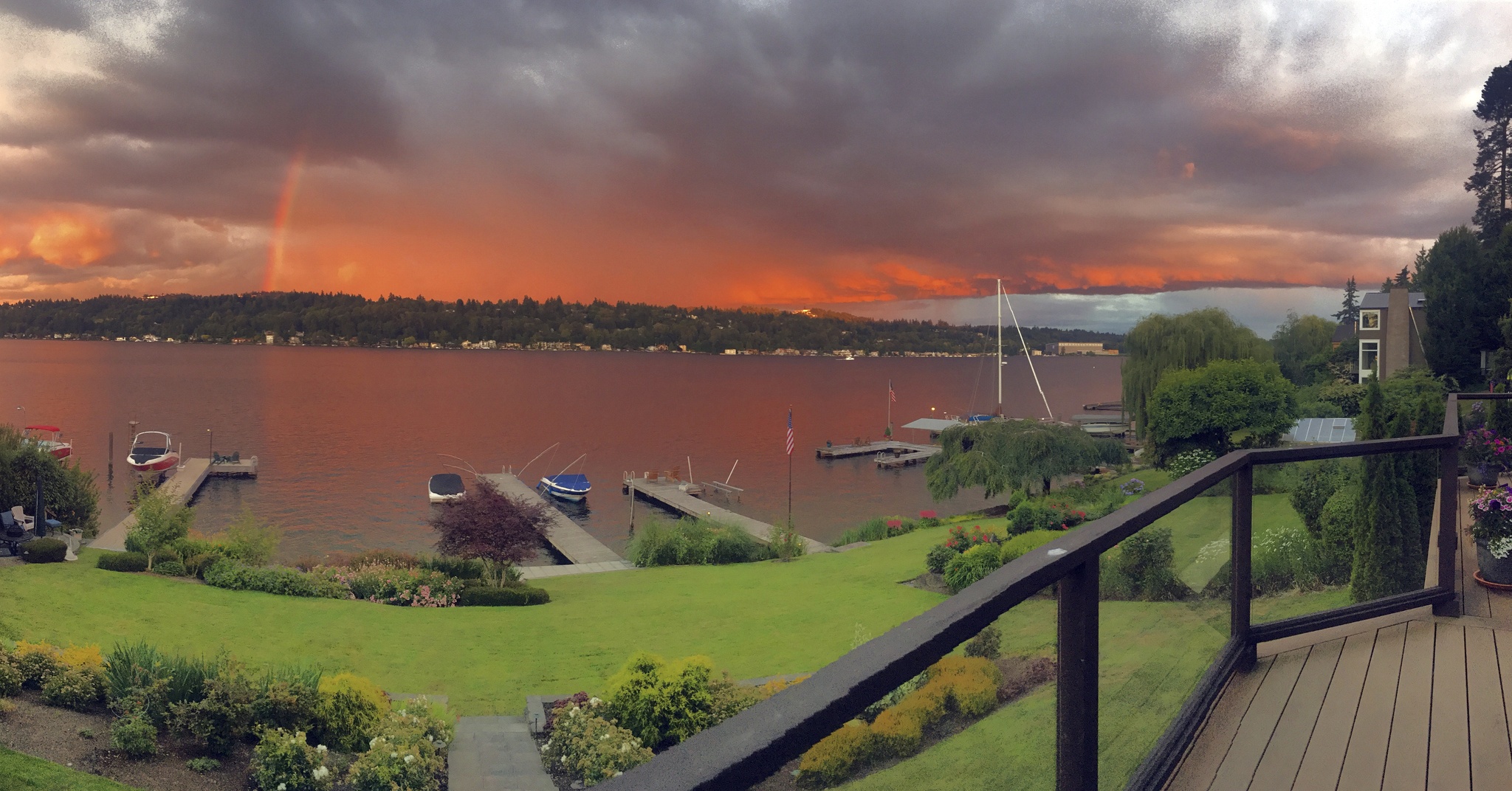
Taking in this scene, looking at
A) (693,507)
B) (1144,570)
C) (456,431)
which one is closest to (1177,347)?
(693,507)

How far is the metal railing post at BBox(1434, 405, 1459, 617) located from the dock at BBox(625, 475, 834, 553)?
2894 cm

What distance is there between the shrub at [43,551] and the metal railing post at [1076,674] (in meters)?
30.8

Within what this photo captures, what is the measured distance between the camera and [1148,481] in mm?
39531

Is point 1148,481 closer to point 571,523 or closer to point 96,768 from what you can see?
point 571,523

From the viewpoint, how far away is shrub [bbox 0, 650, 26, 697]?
12422 millimetres

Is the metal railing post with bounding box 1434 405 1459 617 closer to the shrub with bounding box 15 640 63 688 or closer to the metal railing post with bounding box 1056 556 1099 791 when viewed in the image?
the metal railing post with bounding box 1056 556 1099 791


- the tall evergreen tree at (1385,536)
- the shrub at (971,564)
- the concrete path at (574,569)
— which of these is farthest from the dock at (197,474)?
the tall evergreen tree at (1385,536)

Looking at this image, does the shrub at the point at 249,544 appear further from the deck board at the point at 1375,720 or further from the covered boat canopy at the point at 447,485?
the deck board at the point at 1375,720

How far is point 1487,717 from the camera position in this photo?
339 cm

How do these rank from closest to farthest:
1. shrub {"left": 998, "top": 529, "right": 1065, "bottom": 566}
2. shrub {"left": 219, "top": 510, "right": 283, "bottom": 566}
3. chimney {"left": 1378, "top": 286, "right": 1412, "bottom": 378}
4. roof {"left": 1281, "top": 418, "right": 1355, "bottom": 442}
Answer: shrub {"left": 998, "top": 529, "right": 1065, "bottom": 566} < shrub {"left": 219, "top": 510, "right": 283, "bottom": 566} < roof {"left": 1281, "top": 418, "right": 1355, "bottom": 442} < chimney {"left": 1378, "top": 286, "right": 1412, "bottom": 378}

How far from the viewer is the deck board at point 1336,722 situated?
287 cm

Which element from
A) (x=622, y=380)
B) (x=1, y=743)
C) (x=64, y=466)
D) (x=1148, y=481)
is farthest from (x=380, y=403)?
(x=1, y=743)

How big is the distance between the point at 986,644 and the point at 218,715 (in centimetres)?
1285

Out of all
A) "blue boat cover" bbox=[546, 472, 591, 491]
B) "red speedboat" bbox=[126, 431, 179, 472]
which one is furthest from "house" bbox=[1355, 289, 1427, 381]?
"red speedboat" bbox=[126, 431, 179, 472]
